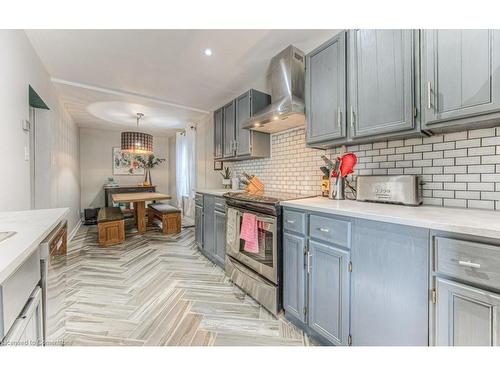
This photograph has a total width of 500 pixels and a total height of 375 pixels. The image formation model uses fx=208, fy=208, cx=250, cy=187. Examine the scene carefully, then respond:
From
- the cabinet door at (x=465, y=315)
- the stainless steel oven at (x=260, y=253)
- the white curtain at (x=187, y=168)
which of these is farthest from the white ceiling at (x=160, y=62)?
the cabinet door at (x=465, y=315)

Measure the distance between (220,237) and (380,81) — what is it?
2276mm

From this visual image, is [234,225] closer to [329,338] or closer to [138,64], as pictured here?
[329,338]

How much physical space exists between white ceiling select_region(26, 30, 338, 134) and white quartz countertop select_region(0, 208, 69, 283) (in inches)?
70.5

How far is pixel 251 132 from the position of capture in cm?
281

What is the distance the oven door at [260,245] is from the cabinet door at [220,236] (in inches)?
10.2

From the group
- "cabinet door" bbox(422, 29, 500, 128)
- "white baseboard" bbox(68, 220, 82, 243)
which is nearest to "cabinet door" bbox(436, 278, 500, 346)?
"cabinet door" bbox(422, 29, 500, 128)

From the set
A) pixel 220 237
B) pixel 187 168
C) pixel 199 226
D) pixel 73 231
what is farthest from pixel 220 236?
pixel 73 231

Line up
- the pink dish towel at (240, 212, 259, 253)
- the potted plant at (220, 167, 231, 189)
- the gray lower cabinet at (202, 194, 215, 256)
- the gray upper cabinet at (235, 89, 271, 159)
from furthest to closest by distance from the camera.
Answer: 1. the potted plant at (220, 167, 231, 189)
2. the gray lower cabinet at (202, 194, 215, 256)
3. the gray upper cabinet at (235, 89, 271, 159)
4. the pink dish towel at (240, 212, 259, 253)

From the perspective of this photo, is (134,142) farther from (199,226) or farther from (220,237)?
(220,237)

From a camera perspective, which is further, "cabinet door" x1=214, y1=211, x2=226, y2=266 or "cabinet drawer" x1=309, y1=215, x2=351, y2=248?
"cabinet door" x1=214, y1=211, x2=226, y2=266

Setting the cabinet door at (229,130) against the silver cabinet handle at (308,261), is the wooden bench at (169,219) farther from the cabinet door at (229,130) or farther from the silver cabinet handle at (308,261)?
the silver cabinet handle at (308,261)

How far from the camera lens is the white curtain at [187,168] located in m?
4.95

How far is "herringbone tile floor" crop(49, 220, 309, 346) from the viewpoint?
5.06ft

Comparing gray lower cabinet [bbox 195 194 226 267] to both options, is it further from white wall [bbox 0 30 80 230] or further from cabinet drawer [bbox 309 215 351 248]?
white wall [bbox 0 30 80 230]
